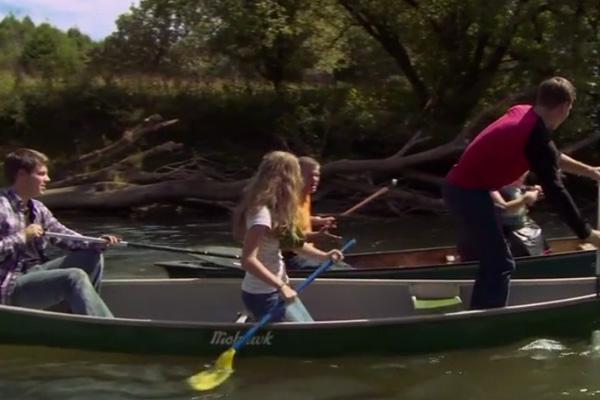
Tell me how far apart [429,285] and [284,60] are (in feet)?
58.1

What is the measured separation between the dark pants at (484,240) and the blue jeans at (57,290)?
2457 mm

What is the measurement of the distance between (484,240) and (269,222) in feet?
5.03

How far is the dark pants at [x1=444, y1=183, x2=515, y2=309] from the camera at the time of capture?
6.68m

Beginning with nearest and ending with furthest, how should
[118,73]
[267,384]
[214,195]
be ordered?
[267,384] < [214,195] < [118,73]

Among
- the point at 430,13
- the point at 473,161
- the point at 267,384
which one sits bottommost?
the point at 267,384

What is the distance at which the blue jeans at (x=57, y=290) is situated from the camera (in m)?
6.63

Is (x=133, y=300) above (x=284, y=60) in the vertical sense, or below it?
below

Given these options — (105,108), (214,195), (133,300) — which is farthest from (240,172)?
(133,300)

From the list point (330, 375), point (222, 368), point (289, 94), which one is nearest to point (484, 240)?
point (330, 375)

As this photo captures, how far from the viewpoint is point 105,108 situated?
82.4 feet

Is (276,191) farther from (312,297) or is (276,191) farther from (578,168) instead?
(578,168)

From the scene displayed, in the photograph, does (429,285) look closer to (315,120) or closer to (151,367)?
→ (151,367)

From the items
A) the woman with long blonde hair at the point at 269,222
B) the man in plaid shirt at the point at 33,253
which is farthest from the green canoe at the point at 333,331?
the woman with long blonde hair at the point at 269,222

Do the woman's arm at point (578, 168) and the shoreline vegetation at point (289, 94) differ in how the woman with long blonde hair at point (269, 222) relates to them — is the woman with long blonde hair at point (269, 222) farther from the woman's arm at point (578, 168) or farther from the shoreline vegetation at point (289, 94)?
the shoreline vegetation at point (289, 94)
